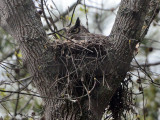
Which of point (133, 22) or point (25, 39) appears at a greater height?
point (133, 22)

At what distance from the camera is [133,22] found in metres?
3.34

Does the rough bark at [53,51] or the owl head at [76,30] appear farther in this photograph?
the owl head at [76,30]

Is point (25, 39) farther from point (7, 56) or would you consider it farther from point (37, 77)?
point (7, 56)

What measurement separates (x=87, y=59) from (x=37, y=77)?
2.23ft

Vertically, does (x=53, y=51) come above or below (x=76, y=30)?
below

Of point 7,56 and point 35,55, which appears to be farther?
point 7,56

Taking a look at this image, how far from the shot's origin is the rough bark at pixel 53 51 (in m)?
3.14

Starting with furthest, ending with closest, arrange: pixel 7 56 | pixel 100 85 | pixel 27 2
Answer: pixel 7 56, pixel 27 2, pixel 100 85

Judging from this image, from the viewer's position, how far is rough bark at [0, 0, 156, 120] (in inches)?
124

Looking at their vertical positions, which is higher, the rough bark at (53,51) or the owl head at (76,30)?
the owl head at (76,30)

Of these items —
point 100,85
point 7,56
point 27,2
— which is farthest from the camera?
point 7,56

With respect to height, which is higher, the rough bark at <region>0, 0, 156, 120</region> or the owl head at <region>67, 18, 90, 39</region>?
the owl head at <region>67, 18, 90, 39</region>

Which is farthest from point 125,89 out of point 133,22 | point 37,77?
point 37,77

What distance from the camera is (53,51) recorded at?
10.9 ft
